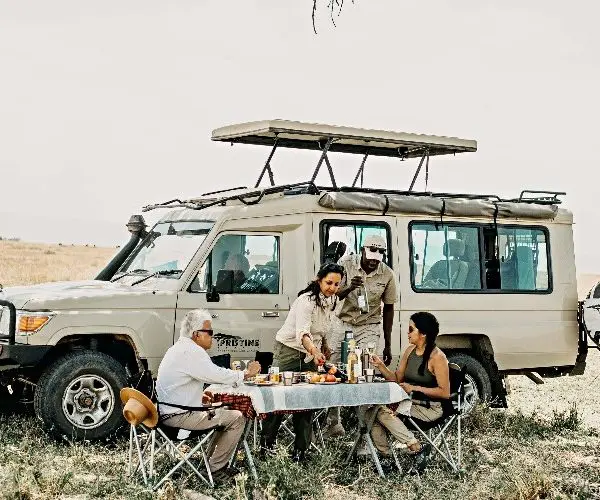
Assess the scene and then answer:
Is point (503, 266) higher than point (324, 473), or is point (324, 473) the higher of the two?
point (503, 266)

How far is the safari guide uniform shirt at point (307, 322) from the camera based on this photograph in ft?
25.4

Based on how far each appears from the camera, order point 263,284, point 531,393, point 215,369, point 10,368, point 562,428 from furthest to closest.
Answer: point 531,393, point 562,428, point 263,284, point 10,368, point 215,369

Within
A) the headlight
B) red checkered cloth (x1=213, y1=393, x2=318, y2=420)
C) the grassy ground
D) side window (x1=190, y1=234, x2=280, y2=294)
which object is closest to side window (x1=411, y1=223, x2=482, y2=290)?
the grassy ground

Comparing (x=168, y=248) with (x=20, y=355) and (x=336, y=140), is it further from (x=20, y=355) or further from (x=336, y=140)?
(x=336, y=140)

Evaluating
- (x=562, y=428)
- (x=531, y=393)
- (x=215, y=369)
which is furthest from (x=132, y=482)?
(x=531, y=393)

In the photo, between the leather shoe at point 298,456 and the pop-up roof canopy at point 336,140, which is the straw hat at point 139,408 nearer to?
the leather shoe at point 298,456

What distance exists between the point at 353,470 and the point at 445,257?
2820 mm

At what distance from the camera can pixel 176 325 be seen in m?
8.53

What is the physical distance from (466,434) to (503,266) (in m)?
1.78

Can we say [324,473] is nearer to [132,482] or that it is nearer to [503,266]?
[132,482]

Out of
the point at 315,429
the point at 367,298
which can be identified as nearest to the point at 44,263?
the point at 367,298

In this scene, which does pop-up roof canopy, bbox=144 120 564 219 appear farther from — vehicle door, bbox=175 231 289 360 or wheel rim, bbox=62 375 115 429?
wheel rim, bbox=62 375 115 429

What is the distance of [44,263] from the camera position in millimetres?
44750

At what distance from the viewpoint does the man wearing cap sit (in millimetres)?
8516
